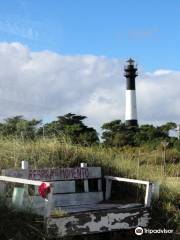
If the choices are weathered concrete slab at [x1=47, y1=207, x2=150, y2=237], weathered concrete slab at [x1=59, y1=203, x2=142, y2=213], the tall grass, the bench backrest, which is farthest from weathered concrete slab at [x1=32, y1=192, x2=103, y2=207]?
weathered concrete slab at [x1=47, y1=207, x2=150, y2=237]

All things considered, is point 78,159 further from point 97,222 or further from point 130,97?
point 130,97

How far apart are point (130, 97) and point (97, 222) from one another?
4770cm

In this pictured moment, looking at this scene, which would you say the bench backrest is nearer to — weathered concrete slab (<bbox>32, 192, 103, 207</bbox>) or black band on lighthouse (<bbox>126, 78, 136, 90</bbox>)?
weathered concrete slab (<bbox>32, 192, 103, 207</bbox>)

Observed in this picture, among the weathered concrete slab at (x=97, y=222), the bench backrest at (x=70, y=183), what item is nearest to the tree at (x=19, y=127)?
the bench backrest at (x=70, y=183)

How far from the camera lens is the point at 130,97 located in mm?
53750

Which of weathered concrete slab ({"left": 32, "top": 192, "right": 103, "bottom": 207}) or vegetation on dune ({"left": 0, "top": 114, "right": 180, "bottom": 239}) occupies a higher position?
vegetation on dune ({"left": 0, "top": 114, "right": 180, "bottom": 239})

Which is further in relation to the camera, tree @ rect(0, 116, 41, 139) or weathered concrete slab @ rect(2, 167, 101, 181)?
tree @ rect(0, 116, 41, 139)

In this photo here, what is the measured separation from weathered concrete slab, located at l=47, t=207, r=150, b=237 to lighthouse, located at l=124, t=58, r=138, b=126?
1774 inches

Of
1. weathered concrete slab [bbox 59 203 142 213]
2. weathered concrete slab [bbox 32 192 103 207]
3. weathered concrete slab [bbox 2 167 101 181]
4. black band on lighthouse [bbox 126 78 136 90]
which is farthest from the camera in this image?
black band on lighthouse [bbox 126 78 136 90]

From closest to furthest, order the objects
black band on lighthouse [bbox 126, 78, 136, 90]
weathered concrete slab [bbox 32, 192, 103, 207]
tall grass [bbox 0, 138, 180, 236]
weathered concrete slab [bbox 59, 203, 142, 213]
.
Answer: weathered concrete slab [bbox 59, 203, 142, 213] → weathered concrete slab [bbox 32, 192, 103, 207] → tall grass [bbox 0, 138, 180, 236] → black band on lighthouse [bbox 126, 78, 136, 90]

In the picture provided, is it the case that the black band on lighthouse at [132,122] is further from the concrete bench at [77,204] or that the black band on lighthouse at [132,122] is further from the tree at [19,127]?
the concrete bench at [77,204]

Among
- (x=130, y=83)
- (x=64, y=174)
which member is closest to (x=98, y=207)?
(x=64, y=174)

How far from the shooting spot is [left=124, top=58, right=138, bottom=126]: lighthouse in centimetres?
5316

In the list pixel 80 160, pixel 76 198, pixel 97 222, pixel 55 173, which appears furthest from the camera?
pixel 80 160
